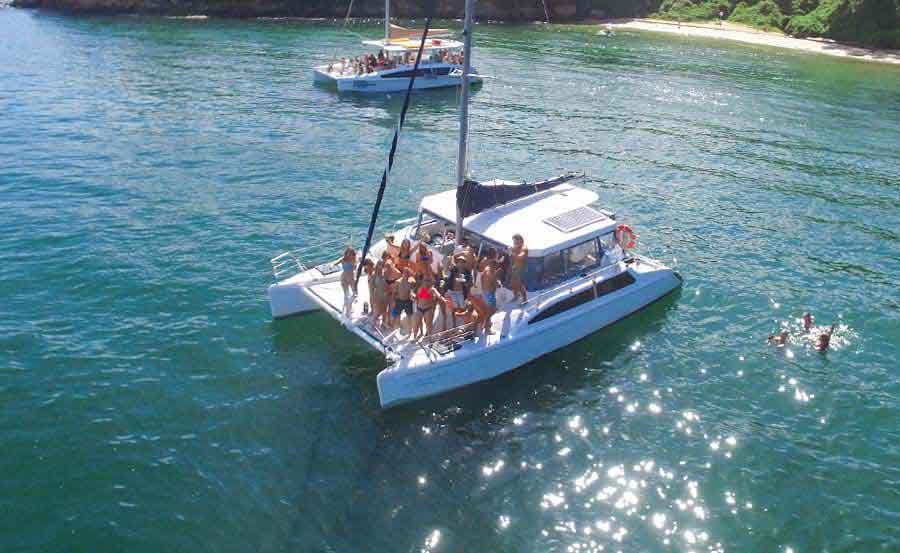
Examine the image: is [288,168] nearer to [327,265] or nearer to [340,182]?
[340,182]

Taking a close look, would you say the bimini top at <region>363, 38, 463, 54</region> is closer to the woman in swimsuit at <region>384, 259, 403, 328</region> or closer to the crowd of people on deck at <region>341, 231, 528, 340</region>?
the crowd of people on deck at <region>341, 231, 528, 340</region>

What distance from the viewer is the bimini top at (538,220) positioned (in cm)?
1889

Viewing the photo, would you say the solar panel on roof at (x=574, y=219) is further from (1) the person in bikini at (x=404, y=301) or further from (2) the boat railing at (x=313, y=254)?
(2) the boat railing at (x=313, y=254)

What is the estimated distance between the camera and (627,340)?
20391 mm

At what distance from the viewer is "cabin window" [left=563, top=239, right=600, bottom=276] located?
19.9 metres

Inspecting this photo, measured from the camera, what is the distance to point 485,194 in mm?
19531

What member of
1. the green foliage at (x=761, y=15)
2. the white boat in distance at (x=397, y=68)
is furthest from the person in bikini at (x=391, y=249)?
the green foliage at (x=761, y=15)

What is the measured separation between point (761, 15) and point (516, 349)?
3108 inches

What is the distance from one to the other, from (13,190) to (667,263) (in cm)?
2498

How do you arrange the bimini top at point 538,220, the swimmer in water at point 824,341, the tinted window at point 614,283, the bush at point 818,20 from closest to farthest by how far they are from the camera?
the bimini top at point 538,220
the swimmer in water at point 824,341
the tinted window at point 614,283
the bush at point 818,20

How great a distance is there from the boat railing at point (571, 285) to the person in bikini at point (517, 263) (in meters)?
0.32

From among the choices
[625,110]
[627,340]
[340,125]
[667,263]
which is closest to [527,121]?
[625,110]

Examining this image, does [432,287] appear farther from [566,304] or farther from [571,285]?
[571,285]

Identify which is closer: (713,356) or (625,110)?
(713,356)
